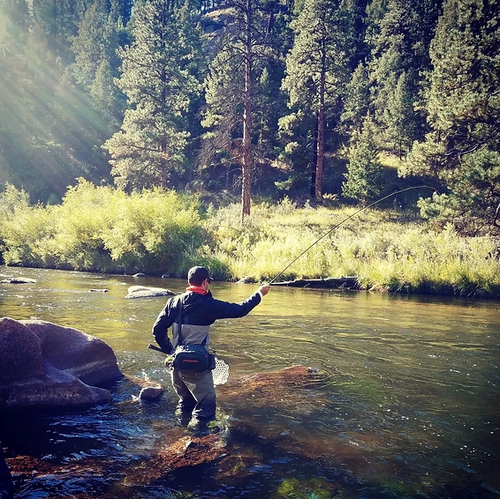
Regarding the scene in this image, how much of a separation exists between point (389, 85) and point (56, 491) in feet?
145

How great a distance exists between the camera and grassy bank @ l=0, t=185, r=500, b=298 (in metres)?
18.1

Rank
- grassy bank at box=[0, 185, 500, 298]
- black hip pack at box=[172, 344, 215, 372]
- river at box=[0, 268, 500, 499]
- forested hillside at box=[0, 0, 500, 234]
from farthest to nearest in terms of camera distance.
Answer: forested hillside at box=[0, 0, 500, 234]
grassy bank at box=[0, 185, 500, 298]
black hip pack at box=[172, 344, 215, 372]
river at box=[0, 268, 500, 499]

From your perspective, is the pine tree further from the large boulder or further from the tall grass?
the large boulder

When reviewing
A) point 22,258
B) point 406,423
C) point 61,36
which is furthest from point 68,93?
point 406,423

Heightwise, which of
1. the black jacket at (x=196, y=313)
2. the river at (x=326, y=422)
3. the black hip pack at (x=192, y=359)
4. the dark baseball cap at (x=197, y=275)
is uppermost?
the dark baseball cap at (x=197, y=275)

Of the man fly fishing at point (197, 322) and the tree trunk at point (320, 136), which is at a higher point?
the tree trunk at point (320, 136)

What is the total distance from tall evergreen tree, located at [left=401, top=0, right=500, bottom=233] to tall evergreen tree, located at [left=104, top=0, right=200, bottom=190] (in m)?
18.0

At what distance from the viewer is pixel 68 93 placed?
2416 inches

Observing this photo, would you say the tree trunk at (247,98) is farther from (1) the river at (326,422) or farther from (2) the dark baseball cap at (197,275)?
(2) the dark baseball cap at (197,275)

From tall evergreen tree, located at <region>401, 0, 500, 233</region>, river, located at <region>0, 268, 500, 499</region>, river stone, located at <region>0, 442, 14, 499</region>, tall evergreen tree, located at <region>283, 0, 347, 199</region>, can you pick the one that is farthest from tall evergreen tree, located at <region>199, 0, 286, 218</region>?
river stone, located at <region>0, 442, 14, 499</region>

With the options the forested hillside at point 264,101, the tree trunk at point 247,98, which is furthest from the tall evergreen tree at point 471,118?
the tree trunk at point 247,98

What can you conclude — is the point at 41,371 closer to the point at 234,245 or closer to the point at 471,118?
the point at 234,245

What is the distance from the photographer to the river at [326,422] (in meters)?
4.25

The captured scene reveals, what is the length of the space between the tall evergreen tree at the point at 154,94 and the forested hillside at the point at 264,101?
0.34 ft
